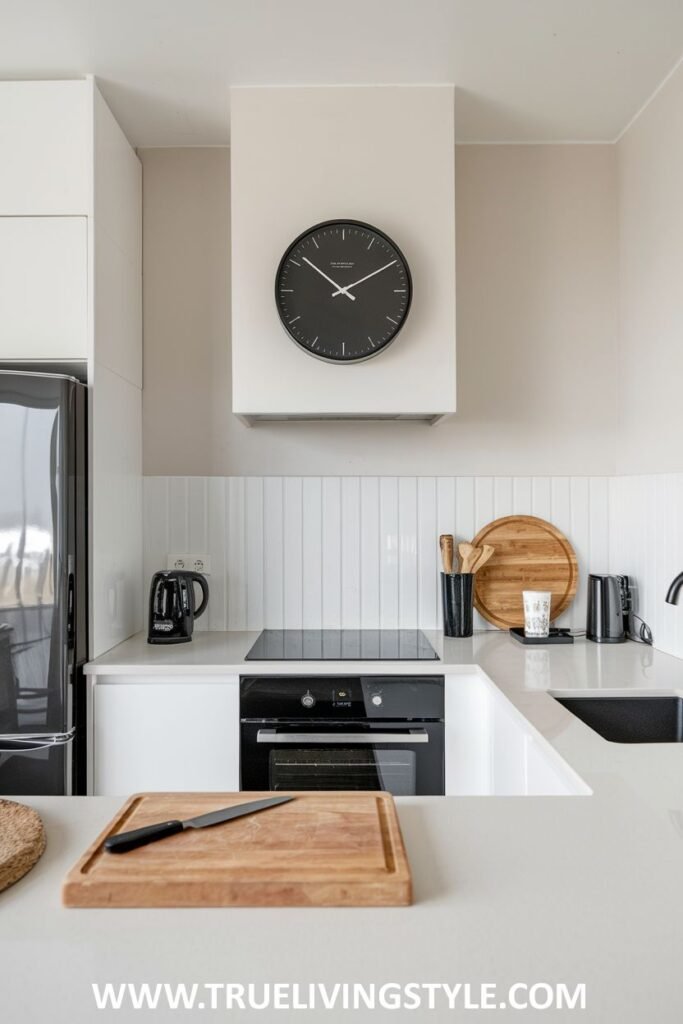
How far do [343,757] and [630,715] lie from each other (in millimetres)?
758

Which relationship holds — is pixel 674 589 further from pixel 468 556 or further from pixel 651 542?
pixel 468 556

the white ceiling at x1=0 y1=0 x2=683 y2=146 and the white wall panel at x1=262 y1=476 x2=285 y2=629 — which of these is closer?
the white ceiling at x1=0 y1=0 x2=683 y2=146

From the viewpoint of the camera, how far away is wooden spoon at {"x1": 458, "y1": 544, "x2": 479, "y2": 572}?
246cm

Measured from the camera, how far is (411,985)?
2.11 feet

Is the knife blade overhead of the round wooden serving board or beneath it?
beneath

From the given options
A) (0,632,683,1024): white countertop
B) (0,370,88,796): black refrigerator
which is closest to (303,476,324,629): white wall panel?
(0,370,88,796): black refrigerator

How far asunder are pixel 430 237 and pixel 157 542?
1357 mm

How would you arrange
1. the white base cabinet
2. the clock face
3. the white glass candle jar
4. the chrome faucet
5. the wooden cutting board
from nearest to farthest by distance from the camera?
the wooden cutting board < the white base cabinet < the chrome faucet < the clock face < the white glass candle jar

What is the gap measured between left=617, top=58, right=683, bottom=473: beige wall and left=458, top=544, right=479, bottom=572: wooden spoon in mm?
589

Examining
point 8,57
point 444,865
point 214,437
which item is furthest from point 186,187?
point 444,865

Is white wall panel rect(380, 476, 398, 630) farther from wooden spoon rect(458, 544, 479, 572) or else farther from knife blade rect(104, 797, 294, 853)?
knife blade rect(104, 797, 294, 853)

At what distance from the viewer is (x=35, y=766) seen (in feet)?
6.37

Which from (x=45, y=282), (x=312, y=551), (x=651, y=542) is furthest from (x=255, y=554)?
(x=651, y=542)

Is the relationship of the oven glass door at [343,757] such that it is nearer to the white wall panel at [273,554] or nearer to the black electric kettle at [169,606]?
the black electric kettle at [169,606]
